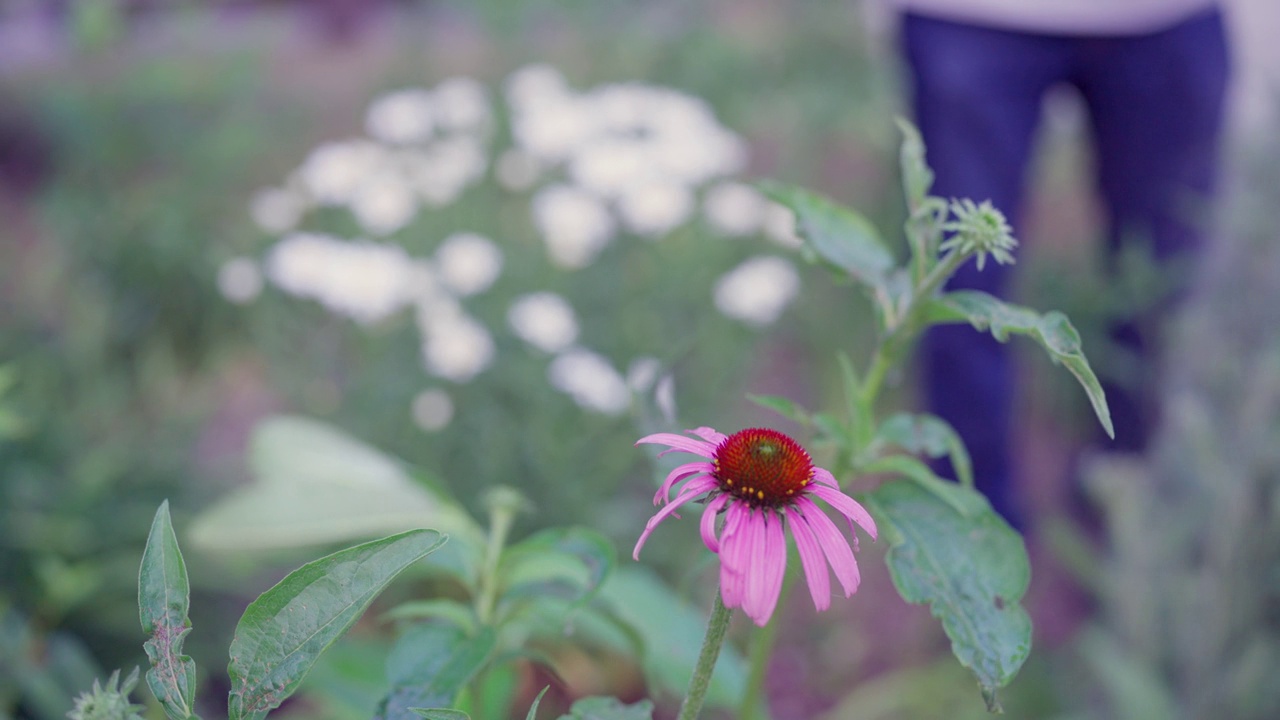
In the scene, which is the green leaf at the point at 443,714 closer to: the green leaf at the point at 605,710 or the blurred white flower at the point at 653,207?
the green leaf at the point at 605,710

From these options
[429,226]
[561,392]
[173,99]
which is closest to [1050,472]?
[561,392]

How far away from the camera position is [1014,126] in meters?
1.42

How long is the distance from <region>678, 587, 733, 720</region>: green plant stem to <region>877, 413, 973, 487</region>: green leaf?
0.18 metres

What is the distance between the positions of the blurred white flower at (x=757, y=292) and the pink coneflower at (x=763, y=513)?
1.13 m

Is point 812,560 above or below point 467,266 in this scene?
above

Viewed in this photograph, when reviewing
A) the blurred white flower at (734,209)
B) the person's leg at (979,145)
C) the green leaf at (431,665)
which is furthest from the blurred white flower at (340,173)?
the green leaf at (431,665)

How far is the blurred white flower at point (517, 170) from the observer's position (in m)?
1.74

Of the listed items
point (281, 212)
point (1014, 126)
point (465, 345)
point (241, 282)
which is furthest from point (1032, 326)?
point (281, 212)

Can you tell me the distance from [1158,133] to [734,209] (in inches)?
25.9

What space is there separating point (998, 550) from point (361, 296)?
1.01 meters

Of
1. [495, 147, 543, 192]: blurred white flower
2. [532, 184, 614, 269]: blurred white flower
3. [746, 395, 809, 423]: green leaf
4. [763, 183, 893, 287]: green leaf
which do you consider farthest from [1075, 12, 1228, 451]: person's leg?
[746, 395, 809, 423]: green leaf

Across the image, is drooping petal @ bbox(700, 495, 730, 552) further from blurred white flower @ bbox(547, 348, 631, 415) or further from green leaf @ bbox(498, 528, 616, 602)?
Result: blurred white flower @ bbox(547, 348, 631, 415)

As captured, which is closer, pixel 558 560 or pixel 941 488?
pixel 941 488

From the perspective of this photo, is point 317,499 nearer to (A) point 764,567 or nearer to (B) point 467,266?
(A) point 764,567
